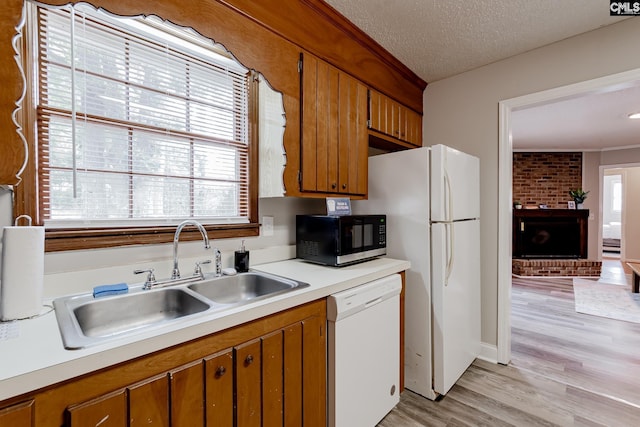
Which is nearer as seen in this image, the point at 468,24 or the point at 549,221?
the point at 468,24

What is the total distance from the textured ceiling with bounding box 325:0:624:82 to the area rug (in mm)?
3367

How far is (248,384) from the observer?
114 cm

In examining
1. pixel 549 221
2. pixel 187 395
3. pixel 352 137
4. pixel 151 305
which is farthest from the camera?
pixel 549 221

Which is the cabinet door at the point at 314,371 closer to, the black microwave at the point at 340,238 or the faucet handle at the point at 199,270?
the black microwave at the point at 340,238

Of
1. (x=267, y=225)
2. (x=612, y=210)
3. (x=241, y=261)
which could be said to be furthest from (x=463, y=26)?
(x=612, y=210)

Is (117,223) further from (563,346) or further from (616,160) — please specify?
(616,160)

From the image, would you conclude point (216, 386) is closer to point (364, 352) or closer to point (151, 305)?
point (151, 305)

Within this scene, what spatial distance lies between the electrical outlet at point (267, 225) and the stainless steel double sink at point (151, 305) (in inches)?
16.1

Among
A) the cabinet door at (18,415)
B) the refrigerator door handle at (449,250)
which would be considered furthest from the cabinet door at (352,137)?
the cabinet door at (18,415)

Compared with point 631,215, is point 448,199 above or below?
above

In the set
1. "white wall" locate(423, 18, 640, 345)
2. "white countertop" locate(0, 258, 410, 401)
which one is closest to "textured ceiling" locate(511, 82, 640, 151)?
"white wall" locate(423, 18, 640, 345)

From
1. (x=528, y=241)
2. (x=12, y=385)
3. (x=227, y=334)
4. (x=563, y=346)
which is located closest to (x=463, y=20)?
(x=227, y=334)

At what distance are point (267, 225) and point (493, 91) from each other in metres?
2.22

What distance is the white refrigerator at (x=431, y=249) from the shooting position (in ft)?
6.64
